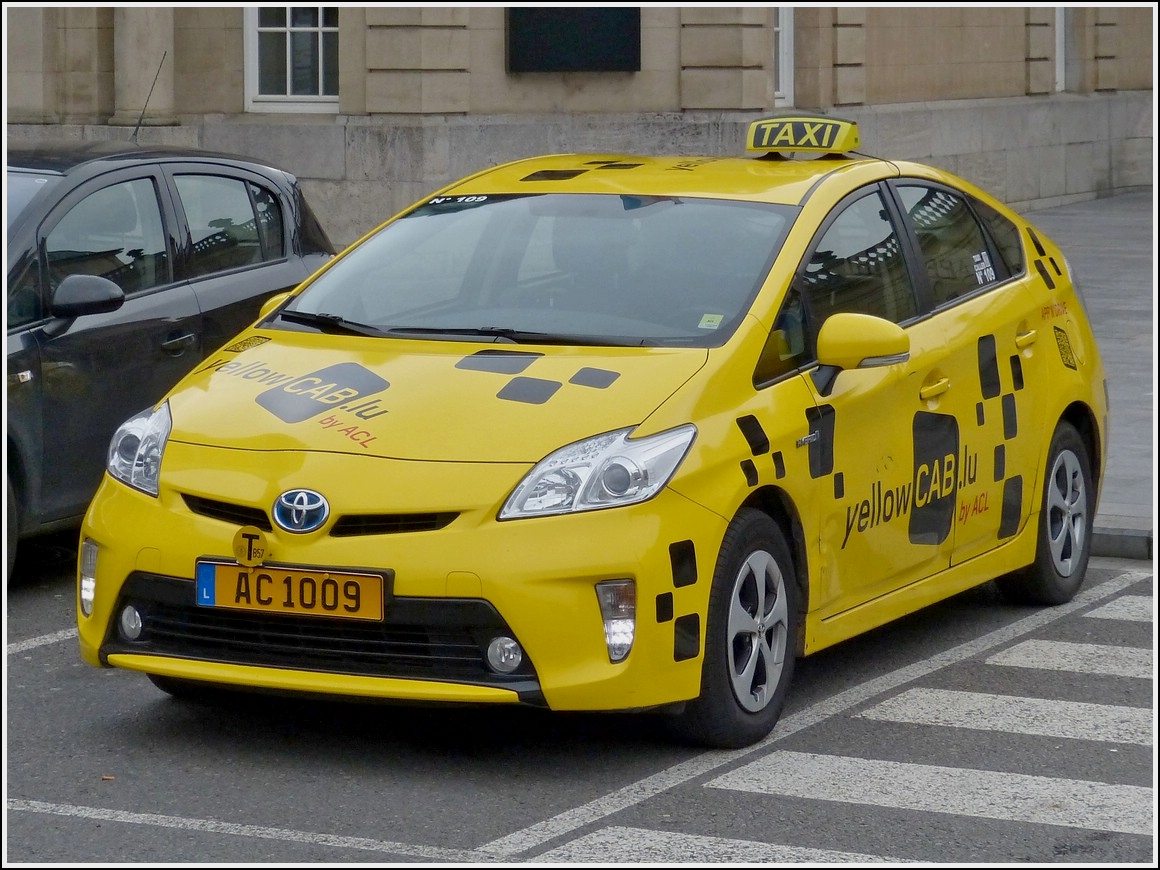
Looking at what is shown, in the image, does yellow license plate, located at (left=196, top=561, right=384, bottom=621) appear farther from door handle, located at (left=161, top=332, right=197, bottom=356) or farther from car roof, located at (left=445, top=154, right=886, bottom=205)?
door handle, located at (left=161, top=332, right=197, bottom=356)

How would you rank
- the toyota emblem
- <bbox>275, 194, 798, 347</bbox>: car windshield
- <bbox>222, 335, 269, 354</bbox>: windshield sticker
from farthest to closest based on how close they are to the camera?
<bbox>222, 335, 269, 354</bbox>: windshield sticker
<bbox>275, 194, 798, 347</bbox>: car windshield
the toyota emblem

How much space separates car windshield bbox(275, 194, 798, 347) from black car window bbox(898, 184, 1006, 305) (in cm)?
81

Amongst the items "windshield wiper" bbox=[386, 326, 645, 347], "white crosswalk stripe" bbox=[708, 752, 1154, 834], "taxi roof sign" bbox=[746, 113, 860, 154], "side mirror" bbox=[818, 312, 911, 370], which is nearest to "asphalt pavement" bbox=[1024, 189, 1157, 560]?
"taxi roof sign" bbox=[746, 113, 860, 154]

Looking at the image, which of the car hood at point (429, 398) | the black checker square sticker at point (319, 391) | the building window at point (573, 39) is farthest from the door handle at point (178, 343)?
the building window at point (573, 39)

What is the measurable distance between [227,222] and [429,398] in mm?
3411

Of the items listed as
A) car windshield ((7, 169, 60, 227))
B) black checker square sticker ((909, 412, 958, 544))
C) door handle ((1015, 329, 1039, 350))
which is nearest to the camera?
black checker square sticker ((909, 412, 958, 544))

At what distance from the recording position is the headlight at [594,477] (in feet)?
16.4

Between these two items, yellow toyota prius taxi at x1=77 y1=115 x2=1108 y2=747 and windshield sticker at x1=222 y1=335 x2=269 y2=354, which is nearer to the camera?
yellow toyota prius taxi at x1=77 y1=115 x2=1108 y2=747

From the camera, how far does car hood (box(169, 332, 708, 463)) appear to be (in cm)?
516

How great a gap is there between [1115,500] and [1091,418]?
180 cm

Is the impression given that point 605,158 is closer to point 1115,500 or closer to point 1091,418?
point 1091,418

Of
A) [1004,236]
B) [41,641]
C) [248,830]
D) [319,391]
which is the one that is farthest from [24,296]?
[1004,236]

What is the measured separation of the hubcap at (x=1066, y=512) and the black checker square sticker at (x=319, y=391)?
2.91 meters

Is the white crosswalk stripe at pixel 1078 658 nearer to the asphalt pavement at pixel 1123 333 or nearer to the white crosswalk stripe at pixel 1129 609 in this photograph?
the white crosswalk stripe at pixel 1129 609
